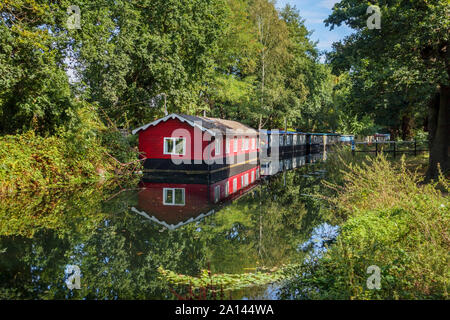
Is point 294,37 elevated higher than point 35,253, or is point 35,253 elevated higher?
point 294,37

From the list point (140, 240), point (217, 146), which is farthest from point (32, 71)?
point (217, 146)

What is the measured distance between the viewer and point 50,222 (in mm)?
11570

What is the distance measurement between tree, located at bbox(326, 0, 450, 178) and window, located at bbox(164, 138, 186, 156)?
1214 cm

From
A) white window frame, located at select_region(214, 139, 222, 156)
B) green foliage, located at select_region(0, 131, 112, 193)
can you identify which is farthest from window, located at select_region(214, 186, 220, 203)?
green foliage, located at select_region(0, 131, 112, 193)

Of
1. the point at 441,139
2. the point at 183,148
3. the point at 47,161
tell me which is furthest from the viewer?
the point at 183,148

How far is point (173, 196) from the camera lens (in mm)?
16703

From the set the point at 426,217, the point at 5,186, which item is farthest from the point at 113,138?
the point at 426,217

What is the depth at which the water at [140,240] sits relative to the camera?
6781 mm

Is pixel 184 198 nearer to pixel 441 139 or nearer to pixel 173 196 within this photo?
pixel 173 196

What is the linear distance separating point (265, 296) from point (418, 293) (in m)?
2.41

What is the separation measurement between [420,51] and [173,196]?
1238 centimetres

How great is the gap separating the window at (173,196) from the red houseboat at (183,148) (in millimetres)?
3904

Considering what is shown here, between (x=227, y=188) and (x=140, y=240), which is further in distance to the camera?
(x=227, y=188)
